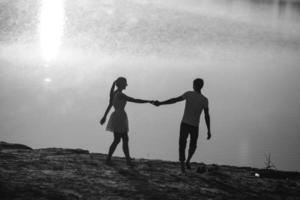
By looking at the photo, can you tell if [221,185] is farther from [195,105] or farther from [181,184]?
[195,105]

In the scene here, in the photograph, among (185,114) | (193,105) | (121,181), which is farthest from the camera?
(185,114)

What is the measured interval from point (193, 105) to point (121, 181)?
2623 millimetres

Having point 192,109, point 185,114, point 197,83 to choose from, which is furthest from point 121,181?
point 197,83

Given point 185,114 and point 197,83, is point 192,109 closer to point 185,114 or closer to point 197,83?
point 185,114

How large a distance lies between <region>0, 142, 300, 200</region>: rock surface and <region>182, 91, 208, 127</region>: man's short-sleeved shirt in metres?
1.41

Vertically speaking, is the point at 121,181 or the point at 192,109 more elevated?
the point at 192,109

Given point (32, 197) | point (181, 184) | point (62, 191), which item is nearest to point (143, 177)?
point (181, 184)

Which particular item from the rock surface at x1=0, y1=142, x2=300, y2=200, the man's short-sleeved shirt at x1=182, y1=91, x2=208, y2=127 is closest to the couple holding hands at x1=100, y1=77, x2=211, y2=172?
the man's short-sleeved shirt at x1=182, y1=91, x2=208, y2=127

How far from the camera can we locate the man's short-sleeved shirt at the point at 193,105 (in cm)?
1075

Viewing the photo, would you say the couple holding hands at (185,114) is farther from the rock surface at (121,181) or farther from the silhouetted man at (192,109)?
the rock surface at (121,181)

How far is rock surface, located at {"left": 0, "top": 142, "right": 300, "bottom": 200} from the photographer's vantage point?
8.33 m

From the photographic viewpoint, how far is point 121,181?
31.5ft

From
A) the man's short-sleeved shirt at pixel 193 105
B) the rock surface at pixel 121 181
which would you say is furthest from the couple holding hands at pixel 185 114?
the rock surface at pixel 121 181

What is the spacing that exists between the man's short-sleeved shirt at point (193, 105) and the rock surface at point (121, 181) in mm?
1409
